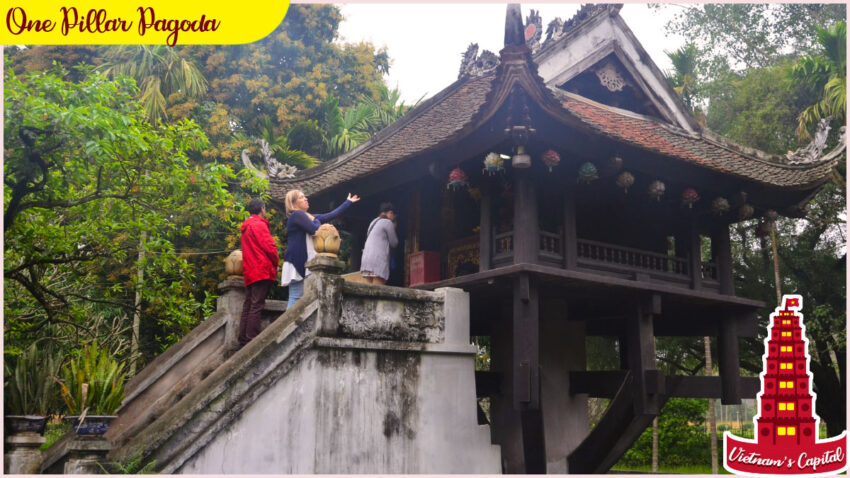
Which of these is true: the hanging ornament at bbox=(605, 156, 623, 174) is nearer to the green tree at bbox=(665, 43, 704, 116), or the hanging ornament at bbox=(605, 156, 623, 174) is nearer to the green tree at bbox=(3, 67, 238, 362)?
the green tree at bbox=(3, 67, 238, 362)

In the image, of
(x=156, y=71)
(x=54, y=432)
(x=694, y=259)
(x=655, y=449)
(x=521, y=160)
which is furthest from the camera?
(x=655, y=449)

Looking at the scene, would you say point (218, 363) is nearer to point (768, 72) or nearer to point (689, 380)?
point (689, 380)

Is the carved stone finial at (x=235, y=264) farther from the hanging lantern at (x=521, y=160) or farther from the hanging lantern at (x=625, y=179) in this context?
the hanging lantern at (x=625, y=179)

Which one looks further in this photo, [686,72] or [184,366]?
[686,72]

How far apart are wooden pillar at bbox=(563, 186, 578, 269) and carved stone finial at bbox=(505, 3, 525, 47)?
7.37ft

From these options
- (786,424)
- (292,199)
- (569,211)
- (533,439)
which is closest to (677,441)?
(786,424)

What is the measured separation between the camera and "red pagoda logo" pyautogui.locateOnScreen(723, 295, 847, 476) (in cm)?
816

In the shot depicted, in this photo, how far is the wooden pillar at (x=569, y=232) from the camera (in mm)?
9469

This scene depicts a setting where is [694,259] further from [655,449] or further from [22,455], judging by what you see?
[655,449]

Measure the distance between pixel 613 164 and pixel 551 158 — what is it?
96cm

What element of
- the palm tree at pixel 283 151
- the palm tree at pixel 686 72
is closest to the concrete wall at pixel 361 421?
the palm tree at pixel 283 151

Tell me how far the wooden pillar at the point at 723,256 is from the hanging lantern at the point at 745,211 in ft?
1.13

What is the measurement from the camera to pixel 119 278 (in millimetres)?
17953

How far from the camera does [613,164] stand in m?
9.41
